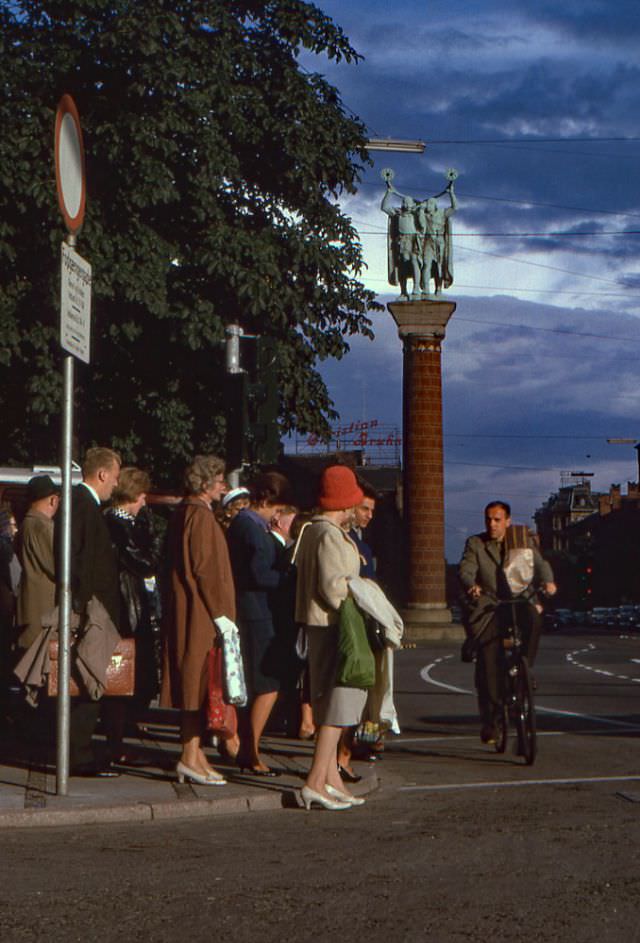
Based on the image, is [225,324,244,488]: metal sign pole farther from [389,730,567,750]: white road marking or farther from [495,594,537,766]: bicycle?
[389,730,567,750]: white road marking

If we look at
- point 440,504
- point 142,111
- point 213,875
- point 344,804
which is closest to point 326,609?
point 344,804

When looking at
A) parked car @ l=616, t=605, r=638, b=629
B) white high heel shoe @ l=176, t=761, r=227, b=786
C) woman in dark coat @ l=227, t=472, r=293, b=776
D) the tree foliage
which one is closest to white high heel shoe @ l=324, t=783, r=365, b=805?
white high heel shoe @ l=176, t=761, r=227, b=786

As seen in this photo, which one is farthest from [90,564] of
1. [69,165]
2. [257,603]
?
[69,165]

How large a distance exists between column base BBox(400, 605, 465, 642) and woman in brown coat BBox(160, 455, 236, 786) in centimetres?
4160

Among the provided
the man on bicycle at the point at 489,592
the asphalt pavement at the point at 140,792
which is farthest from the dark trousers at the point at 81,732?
the man on bicycle at the point at 489,592

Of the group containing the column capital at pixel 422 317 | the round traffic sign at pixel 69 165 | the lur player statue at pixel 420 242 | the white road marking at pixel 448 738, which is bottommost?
the white road marking at pixel 448 738

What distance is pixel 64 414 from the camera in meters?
9.52

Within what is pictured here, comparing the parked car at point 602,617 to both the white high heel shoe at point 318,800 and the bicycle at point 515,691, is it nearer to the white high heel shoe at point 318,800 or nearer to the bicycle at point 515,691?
the bicycle at point 515,691

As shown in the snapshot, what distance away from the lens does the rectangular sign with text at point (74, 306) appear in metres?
9.43

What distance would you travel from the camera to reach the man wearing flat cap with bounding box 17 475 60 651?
10.3 meters

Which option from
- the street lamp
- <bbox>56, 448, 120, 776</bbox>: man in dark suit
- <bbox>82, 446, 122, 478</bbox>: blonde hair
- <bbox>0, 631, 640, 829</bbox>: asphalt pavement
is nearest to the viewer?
<bbox>0, 631, 640, 829</bbox>: asphalt pavement

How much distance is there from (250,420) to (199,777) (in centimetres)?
345

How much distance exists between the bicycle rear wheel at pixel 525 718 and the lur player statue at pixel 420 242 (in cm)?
4688

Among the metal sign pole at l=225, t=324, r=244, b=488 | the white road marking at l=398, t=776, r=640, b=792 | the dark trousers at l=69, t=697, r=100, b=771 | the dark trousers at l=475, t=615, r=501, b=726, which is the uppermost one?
the metal sign pole at l=225, t=324, r=244, b=488
